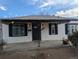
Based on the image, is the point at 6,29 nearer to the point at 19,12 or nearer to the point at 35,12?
the point at 19,12

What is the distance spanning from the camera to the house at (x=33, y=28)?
172 cm

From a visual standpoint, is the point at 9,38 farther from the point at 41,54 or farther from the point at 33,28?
the point at 41,54

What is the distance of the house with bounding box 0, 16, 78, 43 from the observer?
5.65 feet

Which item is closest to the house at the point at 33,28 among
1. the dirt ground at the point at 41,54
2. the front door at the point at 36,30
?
the front door at the point at 36,30

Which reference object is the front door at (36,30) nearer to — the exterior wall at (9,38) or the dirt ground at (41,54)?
the exterior wall at (9,38)

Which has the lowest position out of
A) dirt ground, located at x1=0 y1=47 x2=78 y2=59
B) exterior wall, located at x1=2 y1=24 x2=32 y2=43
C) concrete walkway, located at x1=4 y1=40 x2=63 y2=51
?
dirt ground, located at x1=0 y1=47 x2=78 y2=59

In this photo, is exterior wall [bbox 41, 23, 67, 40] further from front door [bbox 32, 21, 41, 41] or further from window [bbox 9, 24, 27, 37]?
window [bbox 9, 24, 27, 37]

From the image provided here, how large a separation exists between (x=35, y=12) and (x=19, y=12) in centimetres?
27

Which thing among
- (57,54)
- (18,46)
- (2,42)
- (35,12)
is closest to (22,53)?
(18,46)

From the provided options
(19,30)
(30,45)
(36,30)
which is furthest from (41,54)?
(19,30)

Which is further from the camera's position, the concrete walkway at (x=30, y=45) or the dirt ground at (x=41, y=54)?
the concrete walkway at (x=30, y=45)

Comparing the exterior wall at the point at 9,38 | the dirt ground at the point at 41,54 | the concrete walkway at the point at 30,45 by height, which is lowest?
the dirt ground at the point at 41,54

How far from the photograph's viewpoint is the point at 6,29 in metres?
1.77

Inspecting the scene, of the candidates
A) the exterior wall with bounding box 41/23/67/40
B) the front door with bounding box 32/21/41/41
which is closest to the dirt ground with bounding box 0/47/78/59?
the exterior wall with bounding box 41/23/67/40
